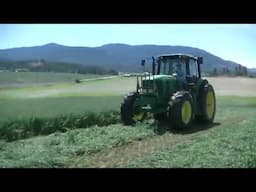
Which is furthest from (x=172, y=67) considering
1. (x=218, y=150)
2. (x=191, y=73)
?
(x=218, y=150)

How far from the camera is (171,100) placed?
7969mm

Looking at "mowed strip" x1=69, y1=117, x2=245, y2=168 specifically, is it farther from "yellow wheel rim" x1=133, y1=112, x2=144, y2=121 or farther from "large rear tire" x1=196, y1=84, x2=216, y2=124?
"yellow wheel rim" x1=133, y1=112, x2=144, y2=121

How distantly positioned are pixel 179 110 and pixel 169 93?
50cm

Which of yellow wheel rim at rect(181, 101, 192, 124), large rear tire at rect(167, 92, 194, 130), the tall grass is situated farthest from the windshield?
the tall grass

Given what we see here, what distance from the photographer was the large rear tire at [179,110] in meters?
7.87

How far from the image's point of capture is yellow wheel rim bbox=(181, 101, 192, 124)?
801 centimetres

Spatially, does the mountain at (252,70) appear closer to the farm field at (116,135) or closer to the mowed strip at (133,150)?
the farm field at (116,135)

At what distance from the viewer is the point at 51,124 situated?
771 centimetres

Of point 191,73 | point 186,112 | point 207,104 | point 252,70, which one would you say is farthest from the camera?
point 207,104

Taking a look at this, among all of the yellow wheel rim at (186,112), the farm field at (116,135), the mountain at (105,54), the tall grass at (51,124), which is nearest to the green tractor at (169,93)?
the yellow wheel rim at (186,112)

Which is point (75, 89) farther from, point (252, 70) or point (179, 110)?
point (252, 70)

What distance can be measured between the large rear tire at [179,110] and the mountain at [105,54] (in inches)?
30.3
